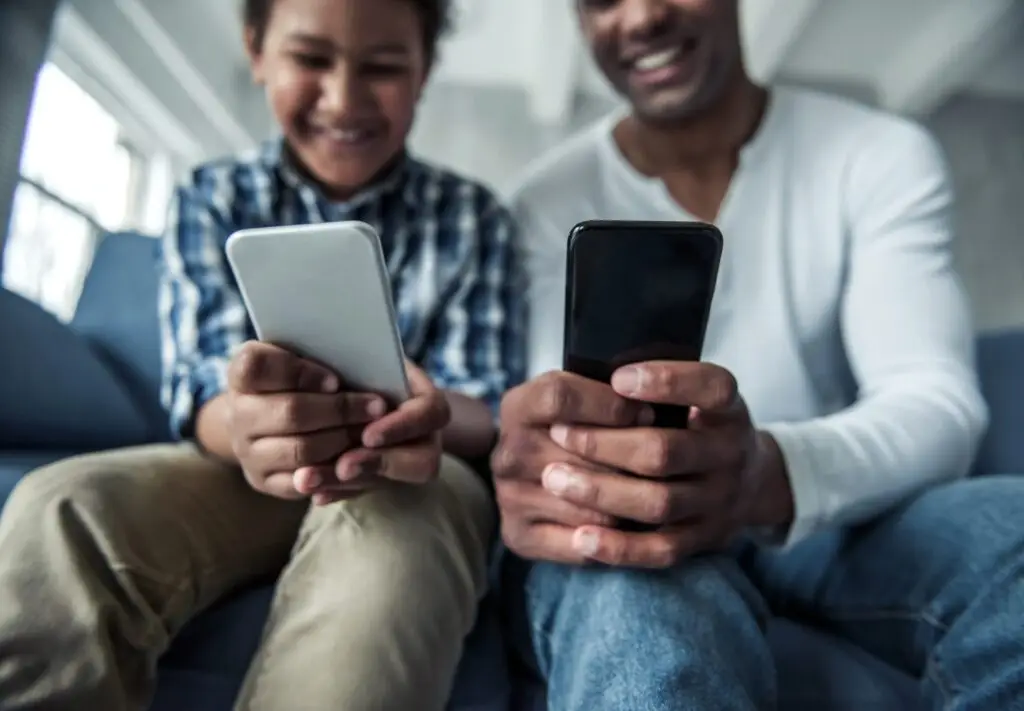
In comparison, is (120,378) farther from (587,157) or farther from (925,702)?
(925,702)

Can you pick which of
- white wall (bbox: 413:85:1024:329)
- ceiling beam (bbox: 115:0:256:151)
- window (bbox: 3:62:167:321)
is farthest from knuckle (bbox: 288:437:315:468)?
white wall (bbox: 413:85:1024:329)

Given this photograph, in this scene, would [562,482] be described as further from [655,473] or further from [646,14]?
[646,14]

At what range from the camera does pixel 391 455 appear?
526 millimetres

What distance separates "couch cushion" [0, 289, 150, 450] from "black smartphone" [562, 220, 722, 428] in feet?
2.27

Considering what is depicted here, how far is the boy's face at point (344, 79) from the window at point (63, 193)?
1.11 meters

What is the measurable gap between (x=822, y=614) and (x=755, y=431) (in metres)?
0.20

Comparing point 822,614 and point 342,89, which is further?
point 342,89

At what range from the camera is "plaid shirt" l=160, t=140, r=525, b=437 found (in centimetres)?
73

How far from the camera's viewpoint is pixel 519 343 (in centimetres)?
79

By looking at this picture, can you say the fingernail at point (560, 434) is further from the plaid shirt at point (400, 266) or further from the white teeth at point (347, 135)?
the white teeth at point (347, 135)

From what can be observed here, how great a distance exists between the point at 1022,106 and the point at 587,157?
110 inches

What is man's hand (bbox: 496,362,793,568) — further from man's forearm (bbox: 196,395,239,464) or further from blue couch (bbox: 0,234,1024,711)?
man's forearm (bbox: 196,395,239,464)

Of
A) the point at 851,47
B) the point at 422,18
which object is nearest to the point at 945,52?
the point at 851,47

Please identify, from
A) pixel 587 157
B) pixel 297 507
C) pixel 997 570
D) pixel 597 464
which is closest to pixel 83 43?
pixel 587 157
